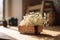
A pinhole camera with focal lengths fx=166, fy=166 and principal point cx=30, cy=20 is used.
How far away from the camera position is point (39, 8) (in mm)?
2340

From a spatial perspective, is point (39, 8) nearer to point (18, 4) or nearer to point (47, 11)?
point (47, 11)

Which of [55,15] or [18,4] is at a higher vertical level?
[18,4]

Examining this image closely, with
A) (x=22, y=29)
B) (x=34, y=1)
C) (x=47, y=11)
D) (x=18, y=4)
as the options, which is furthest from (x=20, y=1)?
(x=22, y=29)

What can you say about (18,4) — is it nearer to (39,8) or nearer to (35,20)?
(39,8)

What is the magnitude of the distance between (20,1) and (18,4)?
0.07 metres

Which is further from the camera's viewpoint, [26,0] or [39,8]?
[26,0]

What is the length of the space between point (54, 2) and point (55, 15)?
234mm

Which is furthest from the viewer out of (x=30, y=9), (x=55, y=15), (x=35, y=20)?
(x=30, y=9)

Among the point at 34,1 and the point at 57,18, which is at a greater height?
the point at 34,1

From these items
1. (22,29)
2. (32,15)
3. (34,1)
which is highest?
(34,1)

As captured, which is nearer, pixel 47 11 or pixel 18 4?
pixel 47 11

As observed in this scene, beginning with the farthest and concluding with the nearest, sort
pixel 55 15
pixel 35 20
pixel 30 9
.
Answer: pixel 30 9, pixel 55 15, pixel 35 20

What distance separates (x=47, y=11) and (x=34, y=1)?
421 millimetres

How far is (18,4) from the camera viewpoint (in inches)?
101
